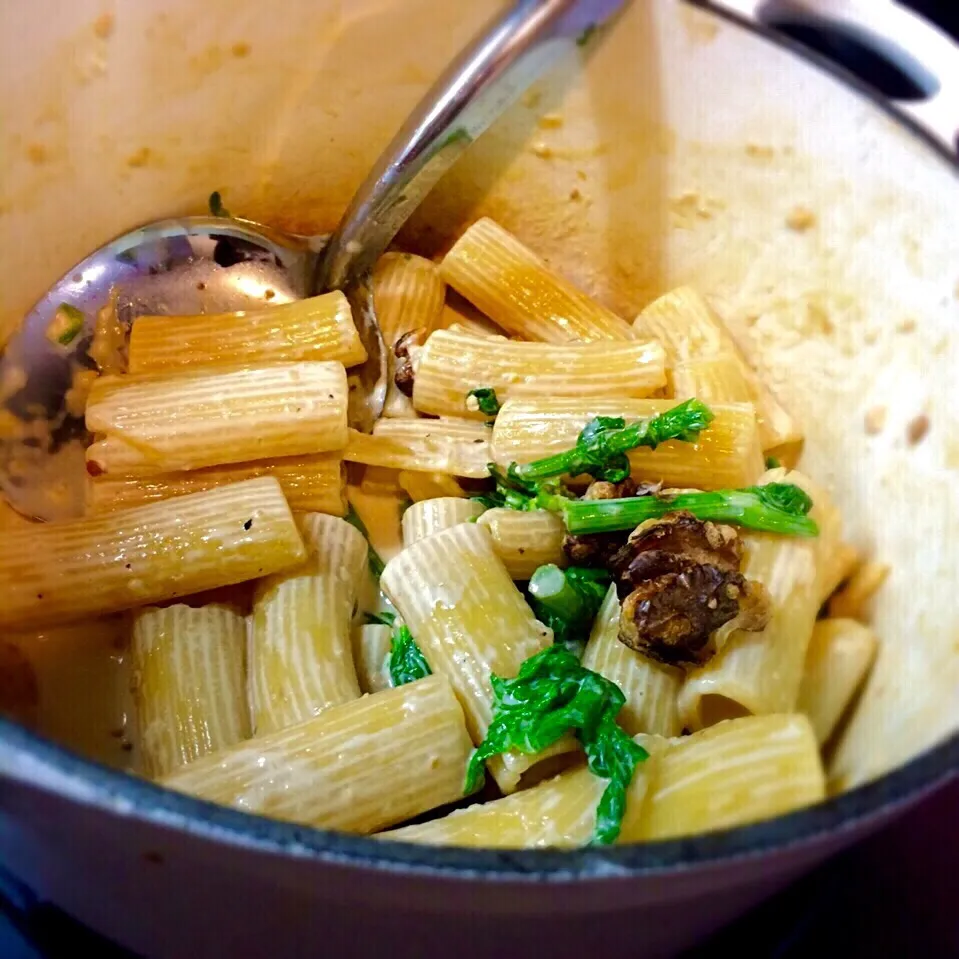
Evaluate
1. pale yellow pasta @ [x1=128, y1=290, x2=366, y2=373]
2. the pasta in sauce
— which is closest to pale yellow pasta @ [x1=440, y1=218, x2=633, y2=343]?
the pasta in sauce

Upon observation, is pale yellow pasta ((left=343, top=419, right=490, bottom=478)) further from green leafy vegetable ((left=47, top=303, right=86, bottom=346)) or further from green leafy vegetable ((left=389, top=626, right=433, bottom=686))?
green leafy vegetable ((left=47, top=303, right=86, bottom=346))

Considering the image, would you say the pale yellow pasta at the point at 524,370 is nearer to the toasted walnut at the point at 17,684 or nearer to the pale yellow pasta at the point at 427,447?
the pale yellow pasta at the point at 427,447

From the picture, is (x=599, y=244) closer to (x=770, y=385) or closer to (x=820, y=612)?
(x=770, y=385)

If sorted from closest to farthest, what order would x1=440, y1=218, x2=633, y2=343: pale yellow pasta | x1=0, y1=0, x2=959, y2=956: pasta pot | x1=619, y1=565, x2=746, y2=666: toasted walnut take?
x1=0, y1=0, x2=959, y2=956: pasta pot
x1=619, y1=565, x2=746, y2=666: toasted walnut
x1=440, y1=218, x2=633, y2=343: pale yellow pasta

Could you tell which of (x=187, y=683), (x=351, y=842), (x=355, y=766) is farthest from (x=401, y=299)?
(x=351, y=842)

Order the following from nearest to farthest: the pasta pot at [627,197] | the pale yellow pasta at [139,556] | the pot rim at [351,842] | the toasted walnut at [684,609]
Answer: the pot rim at [351,842]
the pasta pot at [627,197]
the toasted walnut at [684,609]
the pale yellow pasta at [139,556]

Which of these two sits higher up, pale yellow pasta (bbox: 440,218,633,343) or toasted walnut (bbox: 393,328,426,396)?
pale yellow pasta (bbox: 440,218,633,343)

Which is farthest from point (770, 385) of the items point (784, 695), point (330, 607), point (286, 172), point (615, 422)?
point (286, 172)

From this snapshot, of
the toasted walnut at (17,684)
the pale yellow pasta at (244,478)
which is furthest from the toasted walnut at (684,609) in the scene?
the toasted walnut at (17,684)
